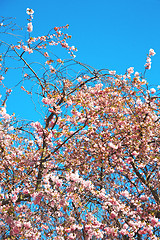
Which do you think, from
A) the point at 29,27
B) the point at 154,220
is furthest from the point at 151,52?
the point at 154,220

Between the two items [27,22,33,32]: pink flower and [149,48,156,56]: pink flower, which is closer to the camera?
[27,22,33,32]: pink flower

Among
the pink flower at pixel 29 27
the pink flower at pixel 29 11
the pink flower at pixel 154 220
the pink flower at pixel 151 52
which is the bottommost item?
the pink flower at pixel 154 220

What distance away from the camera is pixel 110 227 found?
16.7ft

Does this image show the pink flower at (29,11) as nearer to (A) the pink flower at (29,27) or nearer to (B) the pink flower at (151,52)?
(A) the pink flower at (29,27)

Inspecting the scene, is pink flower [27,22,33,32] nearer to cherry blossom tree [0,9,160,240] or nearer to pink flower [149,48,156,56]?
cherry blossom tree [0,9,160,240]

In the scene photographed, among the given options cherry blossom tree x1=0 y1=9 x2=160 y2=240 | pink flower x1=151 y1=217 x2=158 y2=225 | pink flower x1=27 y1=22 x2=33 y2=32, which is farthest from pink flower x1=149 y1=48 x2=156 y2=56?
pink flower x1=151 y1=217 x2=158 y2=225

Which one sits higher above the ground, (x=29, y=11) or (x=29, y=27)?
(x=29, y=11)

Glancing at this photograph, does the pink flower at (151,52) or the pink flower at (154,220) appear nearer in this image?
the pink flower at (154,220)

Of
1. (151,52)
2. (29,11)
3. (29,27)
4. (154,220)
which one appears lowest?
(154,220)

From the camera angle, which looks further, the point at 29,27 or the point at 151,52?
the point at 151,52

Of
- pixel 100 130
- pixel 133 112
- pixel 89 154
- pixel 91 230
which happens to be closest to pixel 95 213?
pixel 91 230

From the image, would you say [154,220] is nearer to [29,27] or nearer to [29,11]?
[29,27]

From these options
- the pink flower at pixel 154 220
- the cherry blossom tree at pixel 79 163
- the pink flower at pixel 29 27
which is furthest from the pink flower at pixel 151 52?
the pink flower at pixel 154 220

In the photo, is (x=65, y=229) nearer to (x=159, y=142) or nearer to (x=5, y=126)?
(x=5, y=126)
